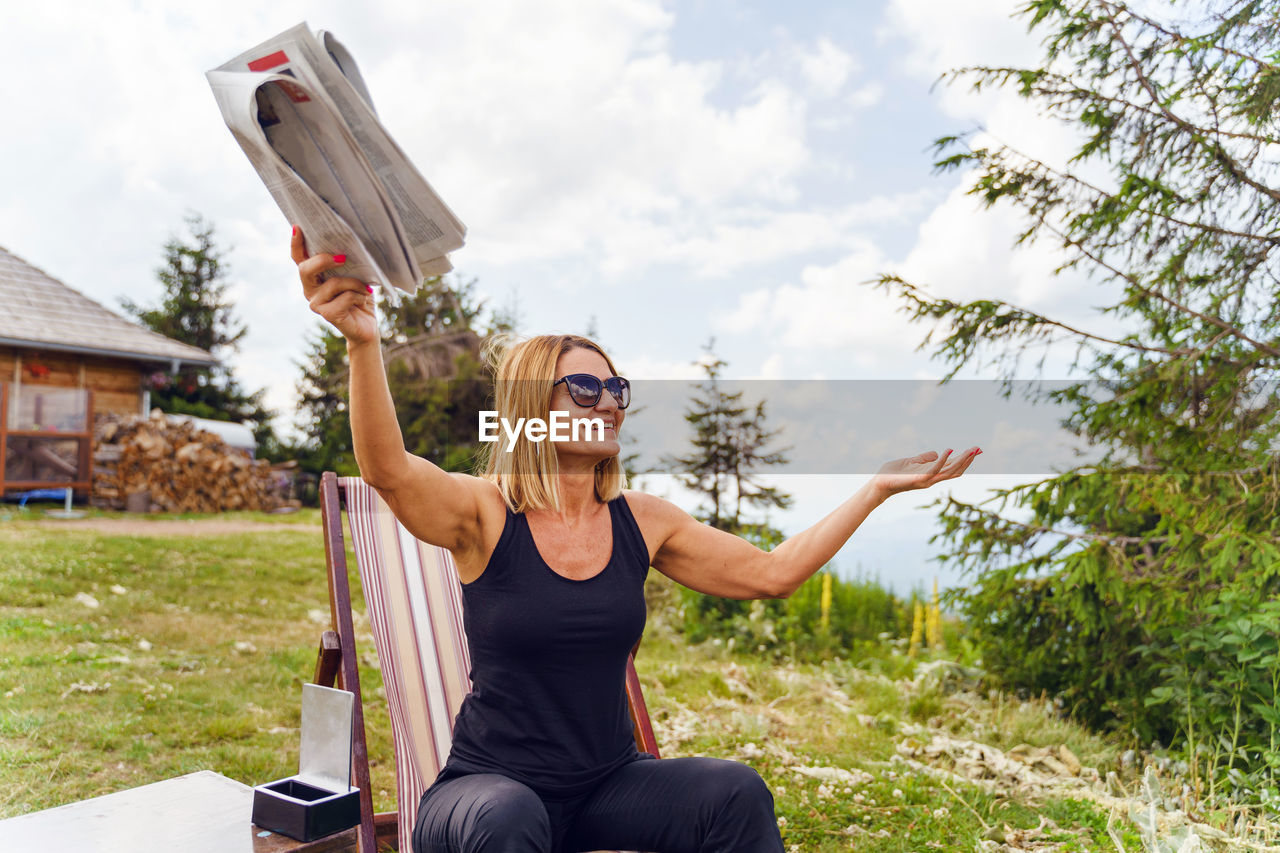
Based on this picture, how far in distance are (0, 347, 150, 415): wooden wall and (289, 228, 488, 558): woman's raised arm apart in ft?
40.0

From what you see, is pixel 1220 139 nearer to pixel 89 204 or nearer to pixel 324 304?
pixel 324 304

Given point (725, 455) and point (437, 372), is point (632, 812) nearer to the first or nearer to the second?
point (725, 455)

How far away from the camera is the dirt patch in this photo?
8.72 metres

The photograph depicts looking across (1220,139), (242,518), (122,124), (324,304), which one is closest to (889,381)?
(1220,139)

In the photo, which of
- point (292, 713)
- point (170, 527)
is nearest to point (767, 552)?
point (292, 713)

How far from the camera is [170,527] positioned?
959cm

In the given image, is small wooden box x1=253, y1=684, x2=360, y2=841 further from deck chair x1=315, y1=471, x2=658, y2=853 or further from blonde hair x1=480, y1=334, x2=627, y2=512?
blonde hair x1=480, y1=334, x2=627, y2=512

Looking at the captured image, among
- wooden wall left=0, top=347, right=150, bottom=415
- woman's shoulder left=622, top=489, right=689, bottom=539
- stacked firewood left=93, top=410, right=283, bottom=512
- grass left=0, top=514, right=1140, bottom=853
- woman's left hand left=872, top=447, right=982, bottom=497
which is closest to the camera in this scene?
woman's left hand left=872, top=447, right=982, bottom=497

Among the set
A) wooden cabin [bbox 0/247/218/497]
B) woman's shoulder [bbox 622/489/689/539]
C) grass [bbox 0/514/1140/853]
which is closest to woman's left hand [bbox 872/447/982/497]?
woman's shoulder [bbox 622/489/689/539]

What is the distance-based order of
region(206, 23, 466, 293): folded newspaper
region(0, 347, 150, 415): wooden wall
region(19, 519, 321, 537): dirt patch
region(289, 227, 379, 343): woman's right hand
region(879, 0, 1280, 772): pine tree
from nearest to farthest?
region(206, 23, 466, 293): folded newspaper
region(289, 227, 379, 343): woman's right hand
region(879, 0, 1280, 772): pine tree
region(19, 519, 321, 537): dirt patch
region(0, 347, 150, 415): wooden wall

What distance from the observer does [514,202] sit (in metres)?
7.67

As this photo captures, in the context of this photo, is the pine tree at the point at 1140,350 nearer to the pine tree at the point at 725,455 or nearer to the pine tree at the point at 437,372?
the pine tree at the point at 725,455

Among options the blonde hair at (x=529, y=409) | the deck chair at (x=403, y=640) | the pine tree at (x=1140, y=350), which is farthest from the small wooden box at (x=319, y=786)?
the pine tree at (x=1140, y=350)

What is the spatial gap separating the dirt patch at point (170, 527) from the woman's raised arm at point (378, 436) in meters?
8.12
